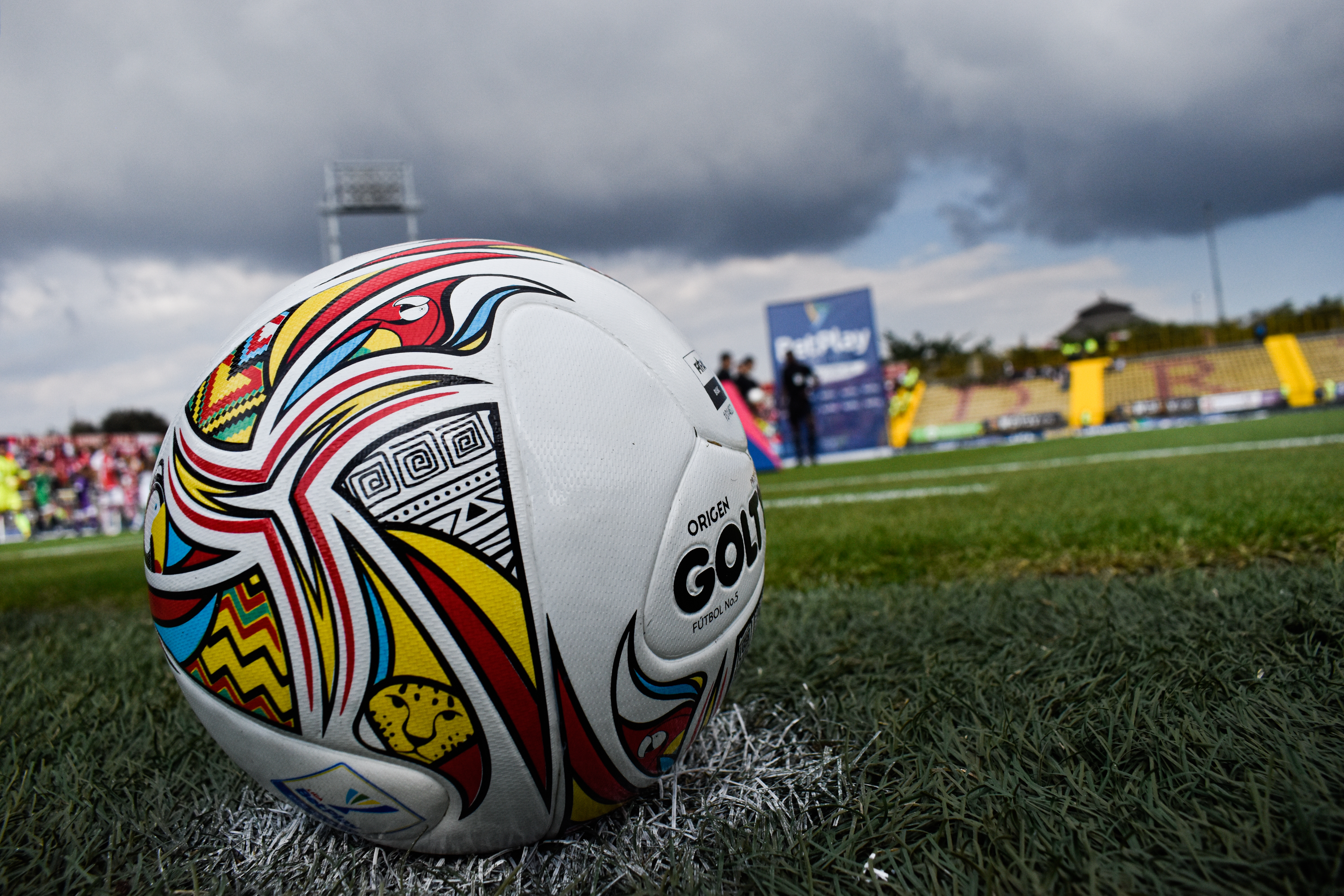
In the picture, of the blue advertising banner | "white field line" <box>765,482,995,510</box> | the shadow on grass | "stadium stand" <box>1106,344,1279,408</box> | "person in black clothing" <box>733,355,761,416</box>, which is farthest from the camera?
"stadium stand" <box>1106,344,1279,408</box>

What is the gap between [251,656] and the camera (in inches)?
44.3

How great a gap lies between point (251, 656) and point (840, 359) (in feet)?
58.7

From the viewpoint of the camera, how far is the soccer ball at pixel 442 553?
107 cm

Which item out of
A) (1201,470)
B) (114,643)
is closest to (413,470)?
(114,643)

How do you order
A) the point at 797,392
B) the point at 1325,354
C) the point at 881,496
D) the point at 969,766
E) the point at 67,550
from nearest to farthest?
the point at 969,766
the point at 881,496
the point at 67,550
the point at 797,392
the point at 1325,354

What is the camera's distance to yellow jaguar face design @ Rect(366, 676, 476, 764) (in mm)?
1081

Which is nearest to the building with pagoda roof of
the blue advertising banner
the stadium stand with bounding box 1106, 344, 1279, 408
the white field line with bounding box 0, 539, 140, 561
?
the stadium stand with bounding box 1106, 344, 1279, 408

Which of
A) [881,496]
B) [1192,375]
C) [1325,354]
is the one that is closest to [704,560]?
[881,496]

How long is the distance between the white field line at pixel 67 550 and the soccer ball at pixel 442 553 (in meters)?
10.4

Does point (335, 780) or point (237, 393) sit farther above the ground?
point (237, 393)

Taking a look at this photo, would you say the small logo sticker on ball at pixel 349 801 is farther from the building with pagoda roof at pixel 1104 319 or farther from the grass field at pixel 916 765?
the building with pagoda roof at pixel 1104 319

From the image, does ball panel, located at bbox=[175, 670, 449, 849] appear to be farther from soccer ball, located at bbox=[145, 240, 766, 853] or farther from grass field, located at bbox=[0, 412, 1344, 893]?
grass field, located at bbox=[0, 412, 1344, 893]

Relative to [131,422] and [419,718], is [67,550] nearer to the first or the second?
[419,718]

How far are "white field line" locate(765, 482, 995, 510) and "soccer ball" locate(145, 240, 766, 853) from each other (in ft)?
16.9
